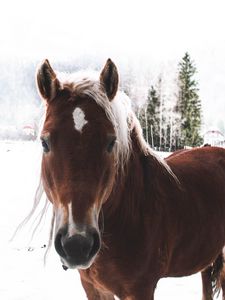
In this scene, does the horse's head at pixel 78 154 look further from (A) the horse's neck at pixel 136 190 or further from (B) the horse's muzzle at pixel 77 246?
(A) the horse's neck at pixel 136 190

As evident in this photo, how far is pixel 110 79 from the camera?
7.51 ft

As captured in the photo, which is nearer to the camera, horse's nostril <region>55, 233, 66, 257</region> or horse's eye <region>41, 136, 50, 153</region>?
horse's nostril <region>55, 233, 66, 257</region>

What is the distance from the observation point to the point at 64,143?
1.99m

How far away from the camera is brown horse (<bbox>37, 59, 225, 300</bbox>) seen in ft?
6.30

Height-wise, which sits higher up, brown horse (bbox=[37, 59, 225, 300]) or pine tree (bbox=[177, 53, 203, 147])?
pine tree (bbox=[177, 53, 203, 147])

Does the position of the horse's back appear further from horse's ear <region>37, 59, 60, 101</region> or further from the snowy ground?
horse's ear <region>37, 59, 60, 101</region>

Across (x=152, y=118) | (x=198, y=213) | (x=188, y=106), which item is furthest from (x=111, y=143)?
(x=188, y=106)

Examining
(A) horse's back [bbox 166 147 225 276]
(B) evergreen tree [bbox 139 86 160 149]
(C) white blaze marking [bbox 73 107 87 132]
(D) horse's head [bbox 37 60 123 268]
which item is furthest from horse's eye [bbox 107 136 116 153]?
(B) evergreen tree [bbox 139 86 160 149]

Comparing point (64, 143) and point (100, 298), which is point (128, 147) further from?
point (100, 298)

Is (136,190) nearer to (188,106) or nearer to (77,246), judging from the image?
(77,246)

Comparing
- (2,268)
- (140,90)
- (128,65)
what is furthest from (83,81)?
(128,65)

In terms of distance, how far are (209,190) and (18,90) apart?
4991 centimetres

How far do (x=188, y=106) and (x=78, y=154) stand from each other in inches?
1242

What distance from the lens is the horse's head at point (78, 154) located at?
1840mm
